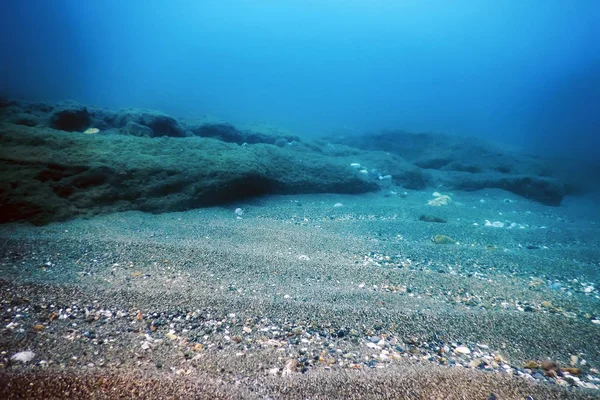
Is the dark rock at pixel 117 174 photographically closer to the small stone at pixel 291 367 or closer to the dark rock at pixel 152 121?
the dark rock at pixel 152 121

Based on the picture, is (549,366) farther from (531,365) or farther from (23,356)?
(23,356)

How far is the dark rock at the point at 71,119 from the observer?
785 cm

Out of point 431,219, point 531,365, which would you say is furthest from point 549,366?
point 431,219

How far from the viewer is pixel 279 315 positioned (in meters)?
2.74

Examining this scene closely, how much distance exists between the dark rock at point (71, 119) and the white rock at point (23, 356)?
25.5ft

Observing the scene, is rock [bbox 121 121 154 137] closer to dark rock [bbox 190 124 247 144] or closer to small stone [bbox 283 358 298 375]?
dark rock [bbox 190 124 247 144]

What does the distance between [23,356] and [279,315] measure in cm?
174

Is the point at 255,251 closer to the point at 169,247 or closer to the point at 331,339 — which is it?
the point at 169,247

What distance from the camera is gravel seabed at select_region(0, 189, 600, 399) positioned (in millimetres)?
1959

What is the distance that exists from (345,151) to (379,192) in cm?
491

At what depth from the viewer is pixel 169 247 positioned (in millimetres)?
3957

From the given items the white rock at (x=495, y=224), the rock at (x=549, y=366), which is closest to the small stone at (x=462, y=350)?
the rock at (x=549, y=366)

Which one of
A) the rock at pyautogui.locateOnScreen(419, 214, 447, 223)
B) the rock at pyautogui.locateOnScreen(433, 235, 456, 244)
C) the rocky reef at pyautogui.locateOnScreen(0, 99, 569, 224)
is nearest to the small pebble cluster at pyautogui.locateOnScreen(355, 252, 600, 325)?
the rock at pyautogui.locateOnScreen(433, 235, 456, 244)

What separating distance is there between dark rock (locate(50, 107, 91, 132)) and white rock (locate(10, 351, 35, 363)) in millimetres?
7766
